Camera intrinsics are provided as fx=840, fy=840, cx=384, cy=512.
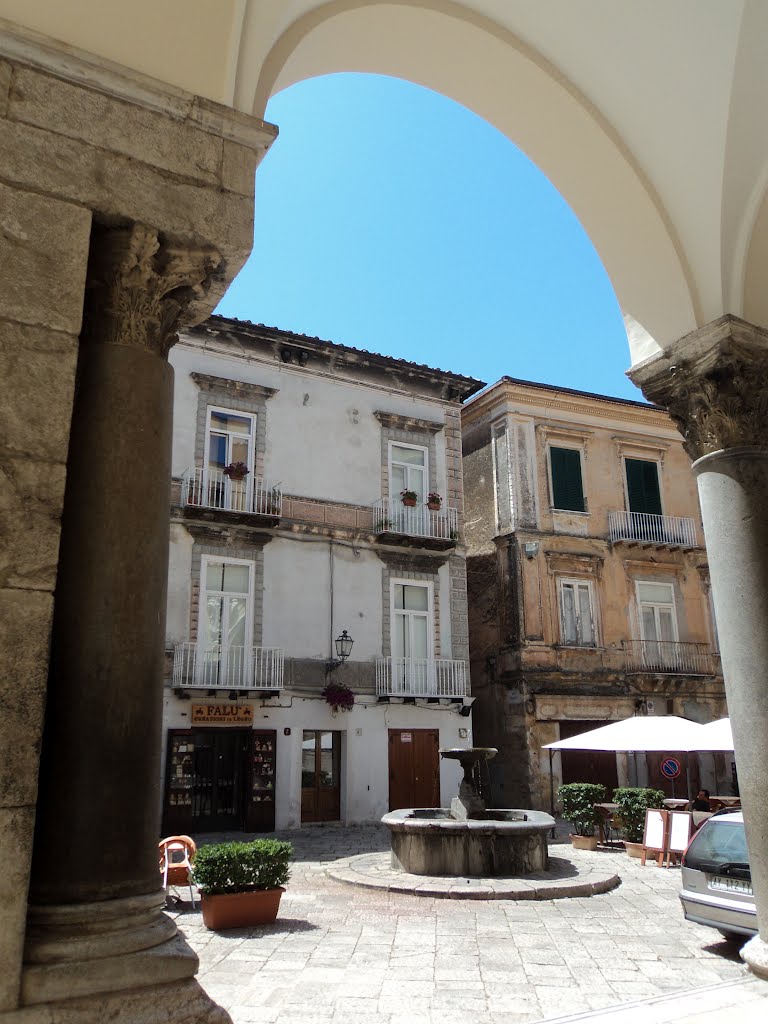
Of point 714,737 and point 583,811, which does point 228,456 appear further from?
point 714,737

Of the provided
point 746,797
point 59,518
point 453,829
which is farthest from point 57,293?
point 453,829

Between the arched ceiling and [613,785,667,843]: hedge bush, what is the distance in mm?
9015

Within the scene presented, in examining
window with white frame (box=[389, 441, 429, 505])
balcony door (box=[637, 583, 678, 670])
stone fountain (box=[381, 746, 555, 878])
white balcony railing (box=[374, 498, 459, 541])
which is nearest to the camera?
stone fountain (box=[381, 746, 555, 878])

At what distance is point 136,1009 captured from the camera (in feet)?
7.82

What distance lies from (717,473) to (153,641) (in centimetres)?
337

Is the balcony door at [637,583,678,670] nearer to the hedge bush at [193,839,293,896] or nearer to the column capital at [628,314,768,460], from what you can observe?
the hedge bush at [193,839,293,896]

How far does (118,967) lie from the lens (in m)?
2.41

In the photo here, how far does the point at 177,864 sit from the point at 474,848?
10.7ft

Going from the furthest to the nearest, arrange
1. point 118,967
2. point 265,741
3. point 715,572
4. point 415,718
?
point 415,718
point 265,741
point 715,572
point 118,967

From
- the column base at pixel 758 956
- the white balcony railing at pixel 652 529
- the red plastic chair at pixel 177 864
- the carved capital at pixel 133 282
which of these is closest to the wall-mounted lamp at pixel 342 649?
the white balcony railing at pixel 652 529

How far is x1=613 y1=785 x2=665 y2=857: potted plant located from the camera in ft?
40.2

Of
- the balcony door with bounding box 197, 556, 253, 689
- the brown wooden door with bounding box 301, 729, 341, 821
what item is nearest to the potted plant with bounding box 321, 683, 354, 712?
the brown wooden door with bounding box 301, 729, 341, 821

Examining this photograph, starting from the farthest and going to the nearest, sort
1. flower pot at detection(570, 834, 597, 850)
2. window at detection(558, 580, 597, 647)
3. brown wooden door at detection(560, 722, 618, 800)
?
window at detection(558, 580, 597, 647) < brown wooden door at detection(560, 722, 618, 800) < flower pot at detection(570, 834, 597, 850)

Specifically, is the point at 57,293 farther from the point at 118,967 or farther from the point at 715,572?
the point at 715,572
